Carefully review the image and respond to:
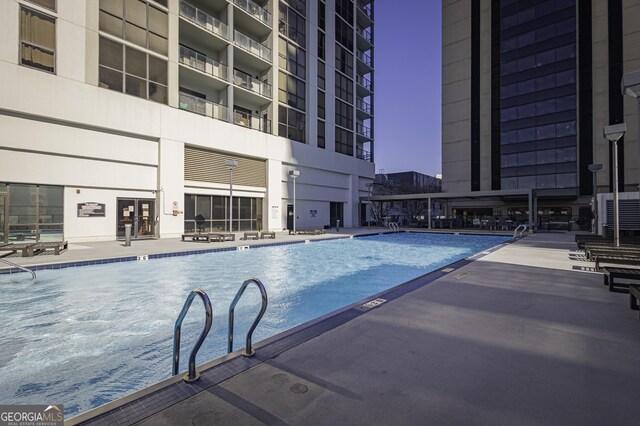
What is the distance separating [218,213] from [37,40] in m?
11.2

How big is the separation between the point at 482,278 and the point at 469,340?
11.9ft

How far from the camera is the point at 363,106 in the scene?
3359 centimetres

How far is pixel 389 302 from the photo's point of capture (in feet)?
15.3

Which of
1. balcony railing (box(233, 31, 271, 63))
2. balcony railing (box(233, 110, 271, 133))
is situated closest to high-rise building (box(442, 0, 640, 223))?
balcony railing (box(233, 110, 271, 133))

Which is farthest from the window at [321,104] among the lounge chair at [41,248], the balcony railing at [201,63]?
the lounge chair at [41,248]

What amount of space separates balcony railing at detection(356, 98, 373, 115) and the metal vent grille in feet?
51.2

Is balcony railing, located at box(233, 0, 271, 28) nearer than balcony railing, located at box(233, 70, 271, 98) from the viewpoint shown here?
Yes

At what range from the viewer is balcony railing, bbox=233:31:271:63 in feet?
68.1

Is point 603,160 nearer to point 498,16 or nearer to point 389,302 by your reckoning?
point 498,16

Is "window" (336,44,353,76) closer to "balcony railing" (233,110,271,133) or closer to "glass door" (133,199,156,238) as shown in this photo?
"balcony railing" (233,110,271,133)

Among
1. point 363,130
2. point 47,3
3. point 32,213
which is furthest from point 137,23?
point 363,130

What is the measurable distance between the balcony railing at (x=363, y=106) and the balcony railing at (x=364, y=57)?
14.4 ft

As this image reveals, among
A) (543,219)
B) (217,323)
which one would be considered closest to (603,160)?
(543,219)

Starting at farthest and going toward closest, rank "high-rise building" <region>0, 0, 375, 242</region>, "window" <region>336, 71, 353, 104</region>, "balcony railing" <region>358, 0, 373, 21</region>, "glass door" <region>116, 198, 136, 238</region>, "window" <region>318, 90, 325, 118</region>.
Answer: "balcony railing" <region>358, 0, 373, 21</region>, "window" <region>336, 71, 353, 104</region>, "window" <region>318, 90, 325, 118</region>, "glass door" <region>116, 198, 136, 238</region>, "high-rise building" <region>0, 0, 375, 242</region>
